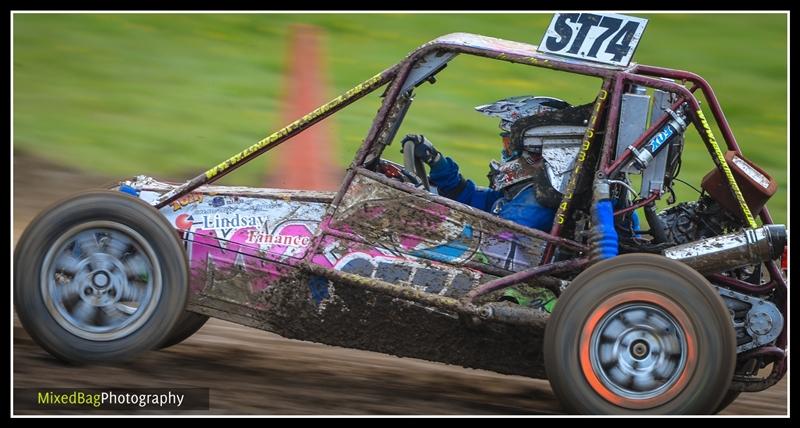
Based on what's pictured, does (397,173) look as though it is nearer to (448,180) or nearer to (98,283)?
(448,180)

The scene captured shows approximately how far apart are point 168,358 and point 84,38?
690cm

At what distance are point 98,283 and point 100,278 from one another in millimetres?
25

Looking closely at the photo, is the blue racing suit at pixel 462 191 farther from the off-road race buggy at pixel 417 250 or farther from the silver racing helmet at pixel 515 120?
the off-road race buggy at pixel 417 250

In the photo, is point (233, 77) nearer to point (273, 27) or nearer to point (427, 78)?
point (273, 27)

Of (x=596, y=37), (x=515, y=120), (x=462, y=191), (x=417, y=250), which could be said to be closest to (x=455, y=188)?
(x=462, y=191)

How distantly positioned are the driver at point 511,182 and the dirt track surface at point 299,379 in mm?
748

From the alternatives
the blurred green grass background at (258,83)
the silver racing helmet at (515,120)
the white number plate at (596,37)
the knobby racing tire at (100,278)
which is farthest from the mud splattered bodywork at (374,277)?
the blurred green grass background at (258,83)

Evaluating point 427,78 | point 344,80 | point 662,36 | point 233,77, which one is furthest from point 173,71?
point 427,78

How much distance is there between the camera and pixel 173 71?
11.8 metres

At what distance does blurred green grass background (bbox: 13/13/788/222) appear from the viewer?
10.4 meters

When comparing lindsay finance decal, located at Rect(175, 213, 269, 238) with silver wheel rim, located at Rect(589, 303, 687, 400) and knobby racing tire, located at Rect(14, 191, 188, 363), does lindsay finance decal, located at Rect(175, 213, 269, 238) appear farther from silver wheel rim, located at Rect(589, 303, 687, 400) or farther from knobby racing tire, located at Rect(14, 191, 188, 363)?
silver wheel rim, located at Rect(589, 303, 687, 400)

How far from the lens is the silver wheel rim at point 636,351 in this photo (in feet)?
16.5

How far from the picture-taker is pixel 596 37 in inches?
214

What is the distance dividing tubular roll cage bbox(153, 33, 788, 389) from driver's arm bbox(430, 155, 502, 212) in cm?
66
